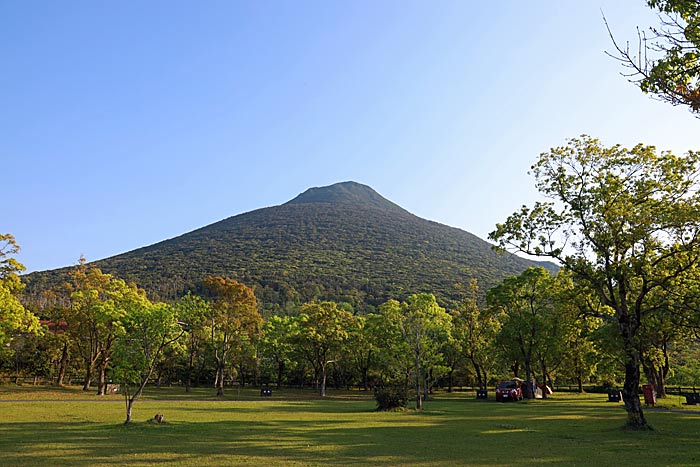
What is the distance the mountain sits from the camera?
129750mm

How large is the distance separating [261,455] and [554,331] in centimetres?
3660

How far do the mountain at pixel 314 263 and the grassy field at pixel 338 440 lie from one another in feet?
287

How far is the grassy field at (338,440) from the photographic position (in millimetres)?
13086

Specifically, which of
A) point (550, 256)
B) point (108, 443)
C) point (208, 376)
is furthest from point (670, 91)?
point (208, 376)

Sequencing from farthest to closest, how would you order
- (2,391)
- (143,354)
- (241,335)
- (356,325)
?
(356,325)
(241,335)
(2,391)
(143,354)

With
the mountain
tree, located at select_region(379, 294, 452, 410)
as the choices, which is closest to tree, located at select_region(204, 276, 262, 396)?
tree, located at select_region(379, 294, 452, 410)

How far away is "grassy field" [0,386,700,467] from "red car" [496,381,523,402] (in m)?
16.8

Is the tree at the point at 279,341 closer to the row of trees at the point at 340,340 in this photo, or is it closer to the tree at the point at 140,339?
the row of trees at the point at 340,340

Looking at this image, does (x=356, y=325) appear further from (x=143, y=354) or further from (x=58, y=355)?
(x=143, y=354)

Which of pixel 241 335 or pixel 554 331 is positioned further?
pixel 241 335

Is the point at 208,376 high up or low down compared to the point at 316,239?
down

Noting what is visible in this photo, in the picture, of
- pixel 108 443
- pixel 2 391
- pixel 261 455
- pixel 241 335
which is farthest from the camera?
pixel 241 335

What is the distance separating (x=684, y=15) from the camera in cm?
918

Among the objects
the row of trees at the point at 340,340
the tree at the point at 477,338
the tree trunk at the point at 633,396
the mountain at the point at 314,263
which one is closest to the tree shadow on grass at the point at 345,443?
the tree trunk at the point at 633,396
